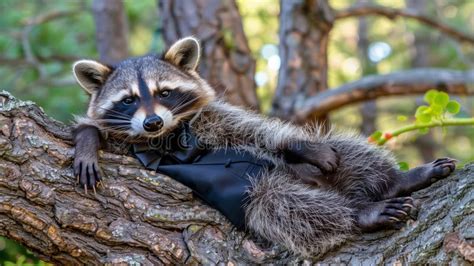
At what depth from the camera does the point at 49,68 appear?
8.04 meters

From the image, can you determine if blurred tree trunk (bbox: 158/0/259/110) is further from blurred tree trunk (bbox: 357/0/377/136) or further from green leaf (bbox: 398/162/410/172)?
blurred tree trunk (bbox: 357/0/377/136)

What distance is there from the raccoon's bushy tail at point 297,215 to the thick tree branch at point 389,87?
7.01ft

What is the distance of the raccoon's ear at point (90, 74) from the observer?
3.58 meters

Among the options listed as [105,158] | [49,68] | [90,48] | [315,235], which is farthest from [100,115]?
[90,48]

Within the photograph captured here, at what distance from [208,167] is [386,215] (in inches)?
35.2

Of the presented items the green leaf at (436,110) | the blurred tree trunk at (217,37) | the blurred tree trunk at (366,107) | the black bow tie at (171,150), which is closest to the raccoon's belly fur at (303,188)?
the black bow tie at (171,150)

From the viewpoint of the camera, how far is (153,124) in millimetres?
3145

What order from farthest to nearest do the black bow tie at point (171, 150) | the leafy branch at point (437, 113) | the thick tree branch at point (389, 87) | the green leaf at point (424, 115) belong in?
the thick tree branch at point (389, 87), the green leaf at point (424, 115), the leafy branch at point (437, 113), the black bow tie at point (171, 150)

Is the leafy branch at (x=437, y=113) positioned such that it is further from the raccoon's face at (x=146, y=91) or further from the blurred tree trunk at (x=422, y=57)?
the blurred tree trunk at (x=422, y=57)

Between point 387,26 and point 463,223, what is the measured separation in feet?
42.8

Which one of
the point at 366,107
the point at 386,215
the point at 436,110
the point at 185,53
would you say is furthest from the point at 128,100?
the point at 366,107

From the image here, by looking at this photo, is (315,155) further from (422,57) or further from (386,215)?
(422,57)

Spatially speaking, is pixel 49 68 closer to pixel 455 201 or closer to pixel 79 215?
pixel 79 215

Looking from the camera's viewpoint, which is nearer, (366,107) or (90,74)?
(90,74)
